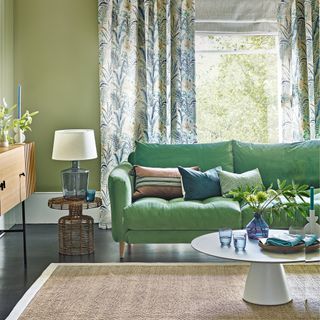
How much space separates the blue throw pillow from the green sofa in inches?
3.1

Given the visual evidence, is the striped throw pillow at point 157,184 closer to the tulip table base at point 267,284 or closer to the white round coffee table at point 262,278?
the white round coffee table at point 262,278

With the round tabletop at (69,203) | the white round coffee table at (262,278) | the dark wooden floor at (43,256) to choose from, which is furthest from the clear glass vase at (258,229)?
the round tabletop at (69,203)

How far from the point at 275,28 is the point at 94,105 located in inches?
78.3

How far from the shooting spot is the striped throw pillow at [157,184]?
17.3 feet

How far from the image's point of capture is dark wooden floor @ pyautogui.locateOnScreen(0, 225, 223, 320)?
4336 mm

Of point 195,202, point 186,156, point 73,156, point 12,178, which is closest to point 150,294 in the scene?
point 195,202

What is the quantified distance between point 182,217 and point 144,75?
1999 mm

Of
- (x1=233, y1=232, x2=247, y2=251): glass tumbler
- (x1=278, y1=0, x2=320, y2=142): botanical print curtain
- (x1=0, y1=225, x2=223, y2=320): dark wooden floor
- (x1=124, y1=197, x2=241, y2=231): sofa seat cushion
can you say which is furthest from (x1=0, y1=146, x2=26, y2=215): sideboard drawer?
(x1=278, y1=0, x2=320, y2=142): botanical print curtain

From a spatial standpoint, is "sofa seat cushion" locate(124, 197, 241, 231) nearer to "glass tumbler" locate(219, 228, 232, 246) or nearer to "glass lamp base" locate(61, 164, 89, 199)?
"glass lamp base" locate(61, 164, 89, 199)

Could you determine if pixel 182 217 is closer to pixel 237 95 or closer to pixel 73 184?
pixel 73 184

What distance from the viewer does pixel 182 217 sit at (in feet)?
15.8

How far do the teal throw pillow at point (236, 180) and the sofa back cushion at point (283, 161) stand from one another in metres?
0.20

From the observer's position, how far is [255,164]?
18.4 ft

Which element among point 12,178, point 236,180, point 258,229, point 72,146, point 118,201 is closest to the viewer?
point 258,229
